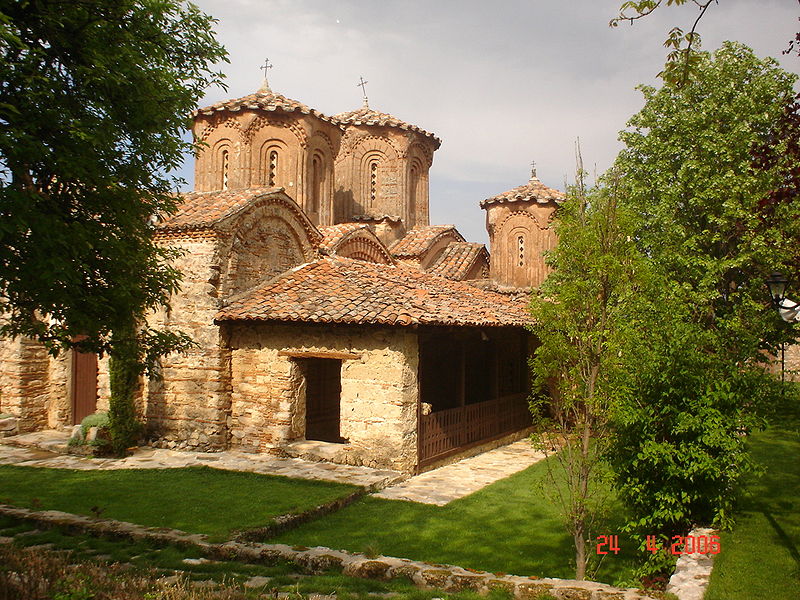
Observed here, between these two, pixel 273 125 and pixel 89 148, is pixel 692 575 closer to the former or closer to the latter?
pixel 89 148

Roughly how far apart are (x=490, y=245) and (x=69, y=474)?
1365 cm

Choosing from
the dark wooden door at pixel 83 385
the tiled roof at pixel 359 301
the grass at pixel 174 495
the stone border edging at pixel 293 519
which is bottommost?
the stone border edging at pixel 293 519

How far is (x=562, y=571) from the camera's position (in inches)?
244

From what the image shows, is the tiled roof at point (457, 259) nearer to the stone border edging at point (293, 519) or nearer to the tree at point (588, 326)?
the stone border edging at point (293, 519)

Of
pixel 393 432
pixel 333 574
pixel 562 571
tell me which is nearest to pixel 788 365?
pixel 393 432

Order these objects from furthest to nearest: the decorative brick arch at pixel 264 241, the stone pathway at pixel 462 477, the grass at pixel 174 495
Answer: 1. the decorative brick arch at pixel 264 241
2. the stone pathway at pixel 462 477
3. the grass at pixel 174 495

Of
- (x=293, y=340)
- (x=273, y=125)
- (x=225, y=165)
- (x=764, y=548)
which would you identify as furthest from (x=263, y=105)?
(x=764, y=548)

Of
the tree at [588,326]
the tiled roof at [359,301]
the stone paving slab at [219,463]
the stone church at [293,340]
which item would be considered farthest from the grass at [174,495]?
the tree at [588,326]

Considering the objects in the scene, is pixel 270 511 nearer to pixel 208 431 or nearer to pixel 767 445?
pixel 208 431

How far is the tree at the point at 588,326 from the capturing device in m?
5.29

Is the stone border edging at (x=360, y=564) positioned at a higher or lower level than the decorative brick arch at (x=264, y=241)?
lower

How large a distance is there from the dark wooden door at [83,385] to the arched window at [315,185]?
6428mm

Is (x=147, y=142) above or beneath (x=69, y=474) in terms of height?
above

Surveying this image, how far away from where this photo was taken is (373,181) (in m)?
20.2
